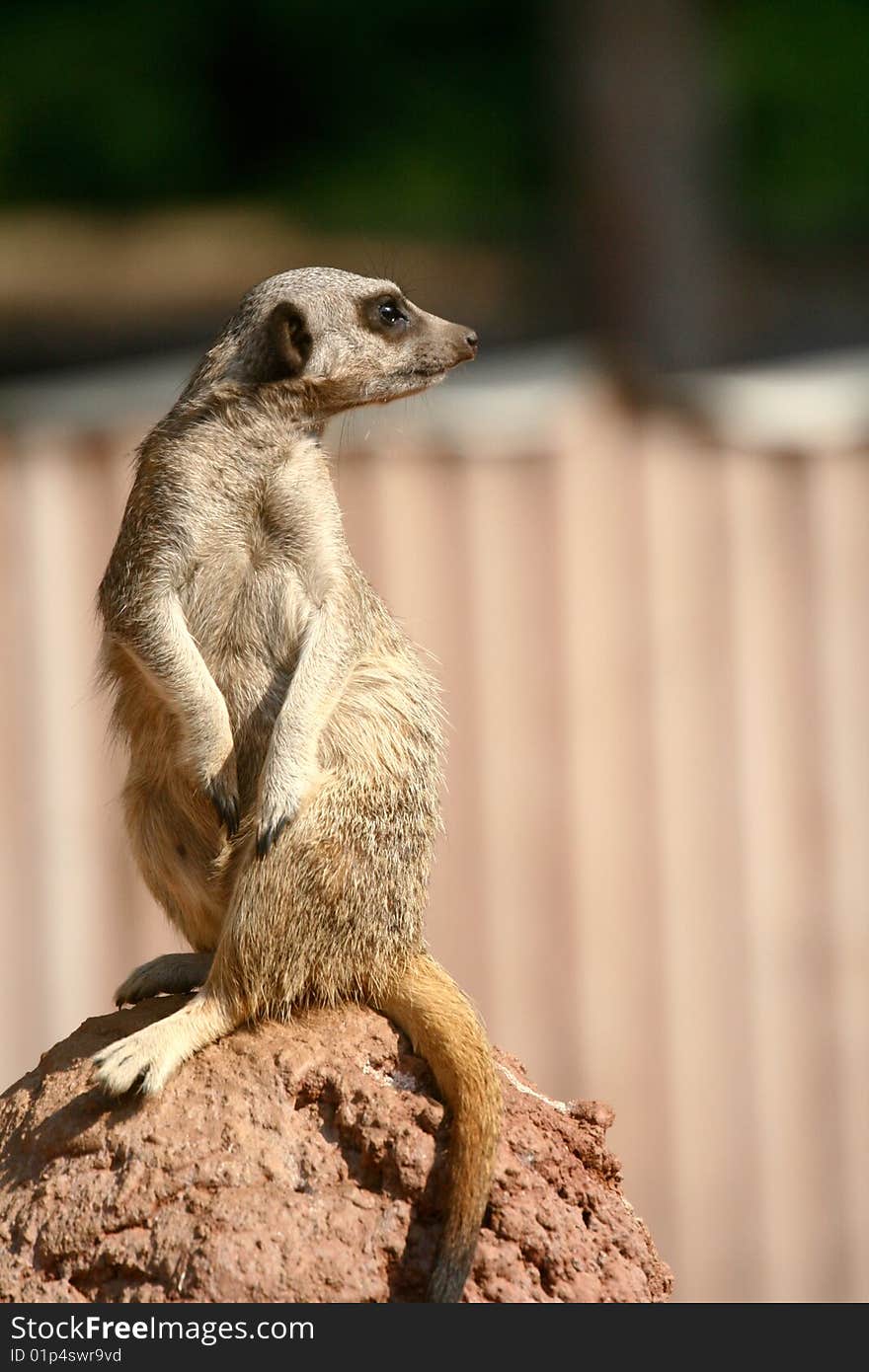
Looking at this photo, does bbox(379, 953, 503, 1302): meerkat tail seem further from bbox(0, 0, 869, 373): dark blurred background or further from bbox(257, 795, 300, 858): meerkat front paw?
bbox(0, 0, 869, 373): dark blurred background

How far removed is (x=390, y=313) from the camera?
3816 mm

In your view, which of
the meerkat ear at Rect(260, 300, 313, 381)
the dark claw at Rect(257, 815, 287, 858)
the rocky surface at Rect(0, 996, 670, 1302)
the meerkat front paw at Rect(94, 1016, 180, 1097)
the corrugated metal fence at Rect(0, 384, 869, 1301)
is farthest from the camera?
the corrugated metal fence at Rect(0, 384, 869, 1301)

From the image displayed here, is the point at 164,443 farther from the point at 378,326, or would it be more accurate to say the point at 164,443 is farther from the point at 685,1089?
the point at 685,1089

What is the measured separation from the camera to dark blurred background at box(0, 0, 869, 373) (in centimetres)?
1062

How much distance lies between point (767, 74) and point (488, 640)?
555 cm

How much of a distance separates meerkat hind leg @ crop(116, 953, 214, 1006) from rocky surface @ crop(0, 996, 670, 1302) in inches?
14.6

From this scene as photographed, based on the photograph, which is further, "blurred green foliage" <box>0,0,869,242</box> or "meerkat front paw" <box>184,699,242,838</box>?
"blurred green foliage" <box>0,0,869,242</box>

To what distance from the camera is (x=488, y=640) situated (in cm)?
750

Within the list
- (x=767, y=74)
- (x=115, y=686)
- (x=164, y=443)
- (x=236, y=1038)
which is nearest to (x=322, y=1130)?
(x=236, y=1038)

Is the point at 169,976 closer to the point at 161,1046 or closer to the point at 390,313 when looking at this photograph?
the point at 161,1046

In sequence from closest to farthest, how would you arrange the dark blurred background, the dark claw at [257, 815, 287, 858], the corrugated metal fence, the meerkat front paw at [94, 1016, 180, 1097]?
1. the meerkat front paw at [94, 1016, 180, 1097]
2. the dark claw at [257, 815, 287, 858]
3. the corrugated metal fence
4. the dark blurred background

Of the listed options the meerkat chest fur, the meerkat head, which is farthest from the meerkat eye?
the meerkat chest fur

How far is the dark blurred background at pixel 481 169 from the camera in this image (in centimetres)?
1062

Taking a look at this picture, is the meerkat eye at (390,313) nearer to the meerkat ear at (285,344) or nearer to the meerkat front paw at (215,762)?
the meerkat ear at (285,344)
